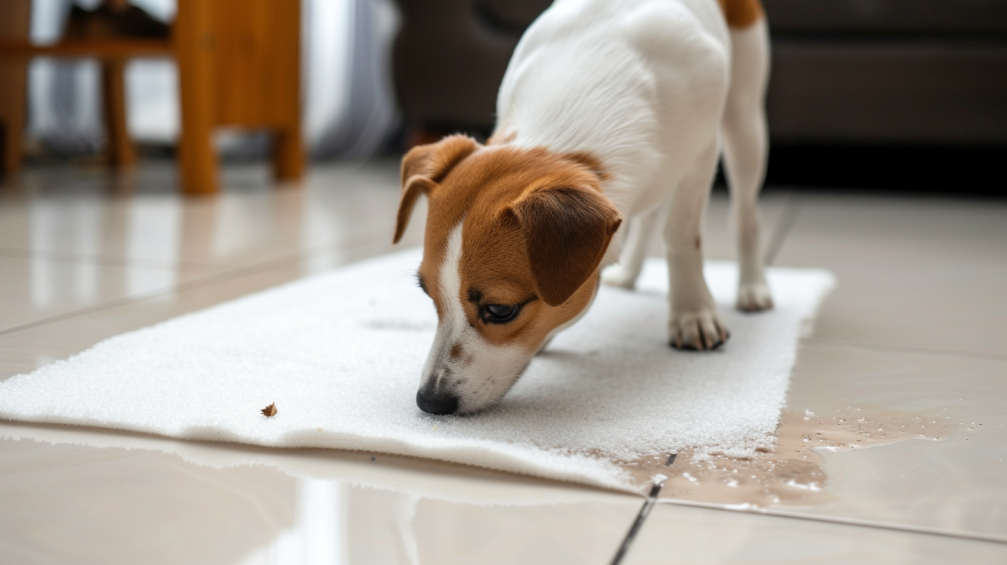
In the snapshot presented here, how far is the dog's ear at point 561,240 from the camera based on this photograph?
1189 millimetres

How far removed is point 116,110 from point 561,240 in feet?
13.9

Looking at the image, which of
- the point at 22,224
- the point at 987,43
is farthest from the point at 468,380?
the point at 987,43

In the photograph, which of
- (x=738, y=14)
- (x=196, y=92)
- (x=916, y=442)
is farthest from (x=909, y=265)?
(x=196, y=92)

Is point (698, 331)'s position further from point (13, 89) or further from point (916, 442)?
point (13, 89)

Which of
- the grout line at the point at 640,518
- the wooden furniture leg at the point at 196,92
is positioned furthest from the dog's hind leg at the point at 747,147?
the wooden furniture leg at the point at 196,92

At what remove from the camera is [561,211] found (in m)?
1.20

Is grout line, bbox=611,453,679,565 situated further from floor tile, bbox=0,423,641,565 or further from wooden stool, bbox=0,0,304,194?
wooden stool, bbox=0,0,304,194

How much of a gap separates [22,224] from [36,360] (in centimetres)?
164

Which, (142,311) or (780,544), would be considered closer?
(780,544)

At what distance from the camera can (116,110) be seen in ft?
Result: 15.6

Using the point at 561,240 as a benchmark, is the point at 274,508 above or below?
below

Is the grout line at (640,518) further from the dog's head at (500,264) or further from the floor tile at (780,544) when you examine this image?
the dog's head at (500,264)

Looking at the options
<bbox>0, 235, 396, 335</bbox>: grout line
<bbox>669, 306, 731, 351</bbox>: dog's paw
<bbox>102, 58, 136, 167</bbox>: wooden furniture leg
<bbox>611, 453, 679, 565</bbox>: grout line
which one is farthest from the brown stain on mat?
<bbox>102, 58, 136, 167</bbox>: wooden furniture leg

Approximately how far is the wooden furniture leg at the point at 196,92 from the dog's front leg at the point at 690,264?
7.85ft
